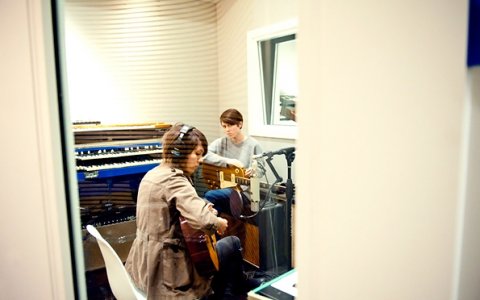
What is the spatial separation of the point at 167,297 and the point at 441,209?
4.43ft

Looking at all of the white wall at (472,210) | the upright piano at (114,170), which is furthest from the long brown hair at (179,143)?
the white wall at (472,210)

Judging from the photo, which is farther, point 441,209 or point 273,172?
point 273,172

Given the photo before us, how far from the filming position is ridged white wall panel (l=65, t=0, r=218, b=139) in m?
2.27

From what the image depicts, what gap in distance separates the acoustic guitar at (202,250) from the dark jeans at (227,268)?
4 centimetres

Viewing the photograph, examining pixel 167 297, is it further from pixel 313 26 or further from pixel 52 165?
pixel 313 26

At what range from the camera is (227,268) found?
1.81 m

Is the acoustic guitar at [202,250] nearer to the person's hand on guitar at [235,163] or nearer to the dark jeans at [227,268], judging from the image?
the dark jeans at [227,268]

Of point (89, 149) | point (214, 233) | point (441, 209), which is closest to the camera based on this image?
point (441, 209)

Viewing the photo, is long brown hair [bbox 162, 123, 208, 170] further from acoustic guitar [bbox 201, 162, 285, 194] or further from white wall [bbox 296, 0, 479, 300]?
white wall [bbox 296, 0, 479, 300]

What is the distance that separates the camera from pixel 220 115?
239 centimetres

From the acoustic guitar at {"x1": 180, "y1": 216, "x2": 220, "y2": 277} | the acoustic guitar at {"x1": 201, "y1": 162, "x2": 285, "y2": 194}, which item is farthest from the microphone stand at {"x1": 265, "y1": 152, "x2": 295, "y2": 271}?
the acoustic guitar at {"x1": 180, "y1": 216, "x2": 220, "y2": 277}

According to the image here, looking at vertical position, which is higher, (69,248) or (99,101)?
(99,101)

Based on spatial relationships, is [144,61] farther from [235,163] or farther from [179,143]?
[179,143]

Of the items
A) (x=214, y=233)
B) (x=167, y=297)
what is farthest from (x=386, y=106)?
(x=214, y=233)
